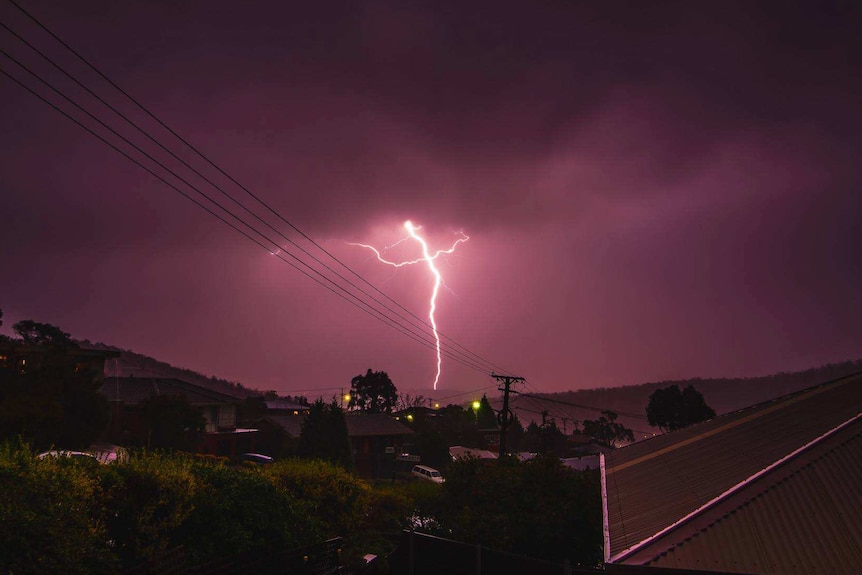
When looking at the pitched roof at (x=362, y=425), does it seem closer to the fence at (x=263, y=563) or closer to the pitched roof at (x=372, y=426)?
the pitched roof at (x=372, y=426)

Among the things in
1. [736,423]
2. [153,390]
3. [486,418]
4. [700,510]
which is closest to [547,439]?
[486,418]

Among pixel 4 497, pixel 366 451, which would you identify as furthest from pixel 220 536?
pixel 366 451

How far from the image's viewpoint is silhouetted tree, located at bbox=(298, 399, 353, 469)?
46719 mm

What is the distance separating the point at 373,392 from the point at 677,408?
Answer: 184 ft

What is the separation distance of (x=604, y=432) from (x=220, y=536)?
124985 millimetres

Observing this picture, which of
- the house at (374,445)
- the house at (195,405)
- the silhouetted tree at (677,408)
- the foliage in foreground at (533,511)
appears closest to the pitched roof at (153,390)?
the house at (195,405)

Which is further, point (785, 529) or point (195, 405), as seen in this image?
point (195, 405)

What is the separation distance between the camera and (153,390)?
5812cm

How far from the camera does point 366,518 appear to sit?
20.0 meters

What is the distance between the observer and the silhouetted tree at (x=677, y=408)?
7722 cm

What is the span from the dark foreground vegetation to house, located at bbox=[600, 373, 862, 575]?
3.86m

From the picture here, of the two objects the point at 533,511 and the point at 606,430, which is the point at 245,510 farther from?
the point at 606,430

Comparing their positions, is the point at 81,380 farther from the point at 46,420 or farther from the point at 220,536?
the point at 220,536

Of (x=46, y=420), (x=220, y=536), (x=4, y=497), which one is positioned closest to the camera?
(x=4, y=497)
